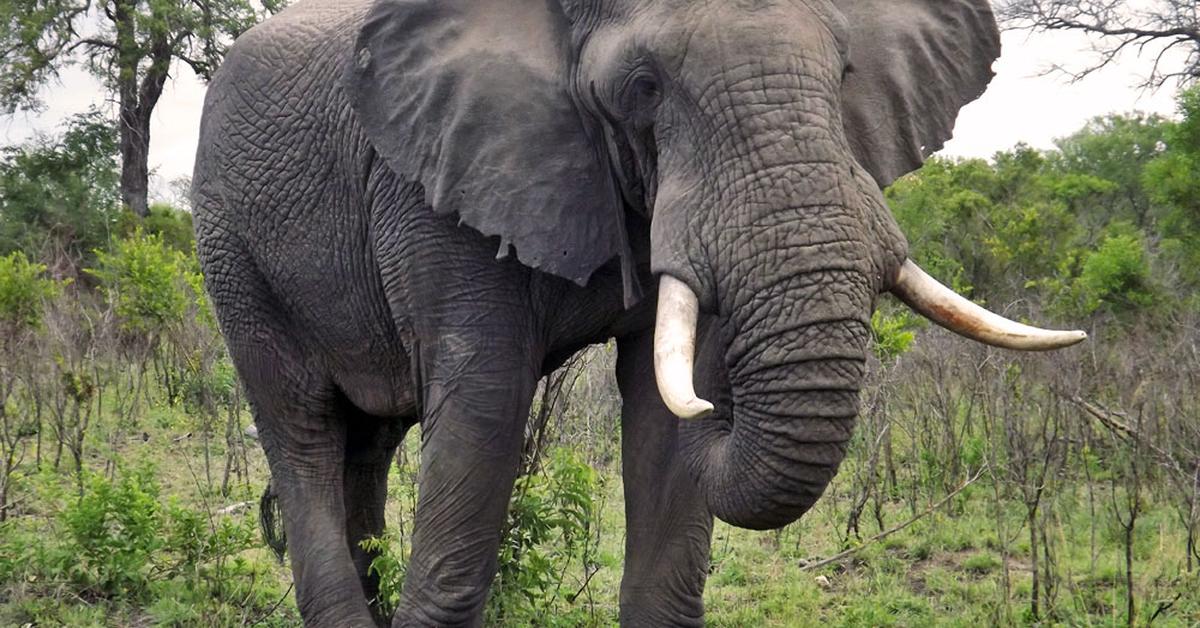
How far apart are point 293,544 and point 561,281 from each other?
157 centimetres

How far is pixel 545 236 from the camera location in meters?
3.07

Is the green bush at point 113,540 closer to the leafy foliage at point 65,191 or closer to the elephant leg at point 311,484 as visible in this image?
the elephant leg at point 311,484

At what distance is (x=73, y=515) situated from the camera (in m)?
5.12

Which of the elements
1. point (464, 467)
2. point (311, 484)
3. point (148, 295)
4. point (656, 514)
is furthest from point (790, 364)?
point (148, 295)

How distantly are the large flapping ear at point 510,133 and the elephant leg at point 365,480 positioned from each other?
1.69 meters

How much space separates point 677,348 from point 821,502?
4602 millimetres

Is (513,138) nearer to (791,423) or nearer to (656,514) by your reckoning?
(791,423)

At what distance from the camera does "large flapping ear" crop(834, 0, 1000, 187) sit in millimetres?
3061

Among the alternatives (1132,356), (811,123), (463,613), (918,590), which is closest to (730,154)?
(811,123)

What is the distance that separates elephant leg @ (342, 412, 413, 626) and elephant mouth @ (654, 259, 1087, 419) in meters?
2.29

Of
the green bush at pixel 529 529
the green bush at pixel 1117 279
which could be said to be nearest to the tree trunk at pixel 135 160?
the green bush at pixel 1117 279

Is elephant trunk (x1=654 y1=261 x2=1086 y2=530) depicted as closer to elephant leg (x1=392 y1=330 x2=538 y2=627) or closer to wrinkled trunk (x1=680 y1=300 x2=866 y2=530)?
wrinkled trunk (x1=680 y1=300 x2=866 y2=530)

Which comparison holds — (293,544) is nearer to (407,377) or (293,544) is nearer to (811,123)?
(407,377)

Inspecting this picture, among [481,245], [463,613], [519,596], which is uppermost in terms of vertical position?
[481,245]
